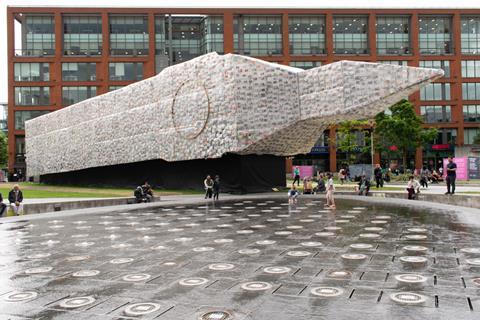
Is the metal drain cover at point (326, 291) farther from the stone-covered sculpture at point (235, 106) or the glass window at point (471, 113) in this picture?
the glass window at point (471, 113)

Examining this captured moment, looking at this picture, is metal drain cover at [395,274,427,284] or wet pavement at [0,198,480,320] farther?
metal drain cover at [395,274,427,284]

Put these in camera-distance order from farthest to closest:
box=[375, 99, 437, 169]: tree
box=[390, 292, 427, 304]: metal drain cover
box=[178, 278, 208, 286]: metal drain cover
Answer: box=[375, 99, 437, 169]: tree < box=[178, 278, 208, 286]: metal drain cover < box=[390, 292, 427, 304]: metal drain cover

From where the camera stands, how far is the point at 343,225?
11469 mm

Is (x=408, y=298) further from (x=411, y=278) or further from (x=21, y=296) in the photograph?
(x=21, y=296)

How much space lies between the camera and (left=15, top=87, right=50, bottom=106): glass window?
60.4 m

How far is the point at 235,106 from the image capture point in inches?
→ 974

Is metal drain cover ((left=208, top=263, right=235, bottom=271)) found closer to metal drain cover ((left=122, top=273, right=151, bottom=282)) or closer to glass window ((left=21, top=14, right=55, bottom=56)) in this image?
metal drain cover ((left=122, top=273, right=151, bottom=282))

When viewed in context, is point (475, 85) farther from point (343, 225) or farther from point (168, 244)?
point (168, 244)

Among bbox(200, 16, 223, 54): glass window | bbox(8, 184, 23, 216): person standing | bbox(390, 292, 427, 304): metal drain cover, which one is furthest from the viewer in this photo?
bbox(200, 16, 223, 54): glass window

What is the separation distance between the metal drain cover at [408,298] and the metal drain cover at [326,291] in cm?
64

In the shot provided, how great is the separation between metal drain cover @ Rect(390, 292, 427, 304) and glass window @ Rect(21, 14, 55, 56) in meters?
64.7

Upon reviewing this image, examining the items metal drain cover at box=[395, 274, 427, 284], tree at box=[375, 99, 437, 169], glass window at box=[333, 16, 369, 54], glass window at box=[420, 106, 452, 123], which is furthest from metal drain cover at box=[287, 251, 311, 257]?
glass window at box=[420, 106, 452, 123]

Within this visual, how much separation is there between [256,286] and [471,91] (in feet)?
223

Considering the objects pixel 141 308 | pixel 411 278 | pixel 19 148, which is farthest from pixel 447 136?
pixel 141 308
